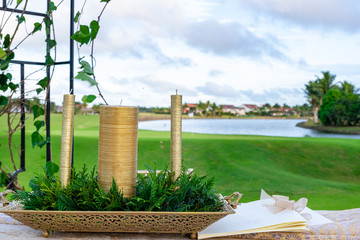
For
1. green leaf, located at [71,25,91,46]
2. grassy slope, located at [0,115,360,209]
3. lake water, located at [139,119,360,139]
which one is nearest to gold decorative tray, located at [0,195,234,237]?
green leaf, located at [71,25,91,46]

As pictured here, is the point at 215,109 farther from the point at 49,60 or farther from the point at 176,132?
the point at 176,132

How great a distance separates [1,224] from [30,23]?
1.40 metres

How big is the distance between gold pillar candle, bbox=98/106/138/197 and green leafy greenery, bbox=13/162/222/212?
29 millimetres

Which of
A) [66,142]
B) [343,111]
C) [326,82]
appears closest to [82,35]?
[66,142]

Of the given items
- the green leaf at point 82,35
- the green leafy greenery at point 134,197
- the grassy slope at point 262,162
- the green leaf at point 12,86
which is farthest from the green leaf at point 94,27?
the grassy slope at point 262,162

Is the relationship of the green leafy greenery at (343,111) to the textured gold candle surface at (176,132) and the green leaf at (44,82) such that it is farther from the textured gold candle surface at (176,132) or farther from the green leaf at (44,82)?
the textured gold candle surface at (176,132)

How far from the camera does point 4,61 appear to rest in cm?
158

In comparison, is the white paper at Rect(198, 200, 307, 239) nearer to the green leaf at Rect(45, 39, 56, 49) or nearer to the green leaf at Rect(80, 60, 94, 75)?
the green leaf at Rect(80, 60, 94, 75)

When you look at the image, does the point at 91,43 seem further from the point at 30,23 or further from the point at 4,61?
the point at 30,23

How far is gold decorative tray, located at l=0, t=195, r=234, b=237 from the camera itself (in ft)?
2.62

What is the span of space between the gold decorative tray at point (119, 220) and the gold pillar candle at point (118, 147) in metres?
0.09

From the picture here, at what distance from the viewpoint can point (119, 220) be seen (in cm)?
81

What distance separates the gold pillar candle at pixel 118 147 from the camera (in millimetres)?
861

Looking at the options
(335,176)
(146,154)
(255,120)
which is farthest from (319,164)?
(255,120)
